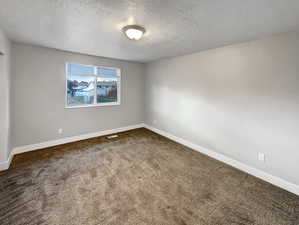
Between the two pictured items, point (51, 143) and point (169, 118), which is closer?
point (51, 143)

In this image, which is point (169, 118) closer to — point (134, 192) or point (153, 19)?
point (134, 192)

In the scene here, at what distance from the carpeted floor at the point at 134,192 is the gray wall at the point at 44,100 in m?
0.57

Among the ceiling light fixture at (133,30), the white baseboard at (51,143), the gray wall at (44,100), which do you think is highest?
the ceiling light fixture at (133,30)

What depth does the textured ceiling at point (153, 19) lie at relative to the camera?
1.50 metres

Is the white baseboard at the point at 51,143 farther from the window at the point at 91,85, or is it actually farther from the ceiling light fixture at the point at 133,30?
the ceiling light fixture at the point at 133,30

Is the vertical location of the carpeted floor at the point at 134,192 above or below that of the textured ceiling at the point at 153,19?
below

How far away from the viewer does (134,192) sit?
2.04 metres

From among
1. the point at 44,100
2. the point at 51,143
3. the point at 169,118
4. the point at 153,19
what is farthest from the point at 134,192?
the point at 44,100

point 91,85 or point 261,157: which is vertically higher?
point 91,85

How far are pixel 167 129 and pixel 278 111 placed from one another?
8.77 ft

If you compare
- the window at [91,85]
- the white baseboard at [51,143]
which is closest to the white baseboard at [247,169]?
the white baseboard at [51,143]

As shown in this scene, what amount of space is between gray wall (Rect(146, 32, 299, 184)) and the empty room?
2 centimetres

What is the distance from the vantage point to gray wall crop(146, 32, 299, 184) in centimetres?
213

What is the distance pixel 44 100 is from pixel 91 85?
1252 millimetres
